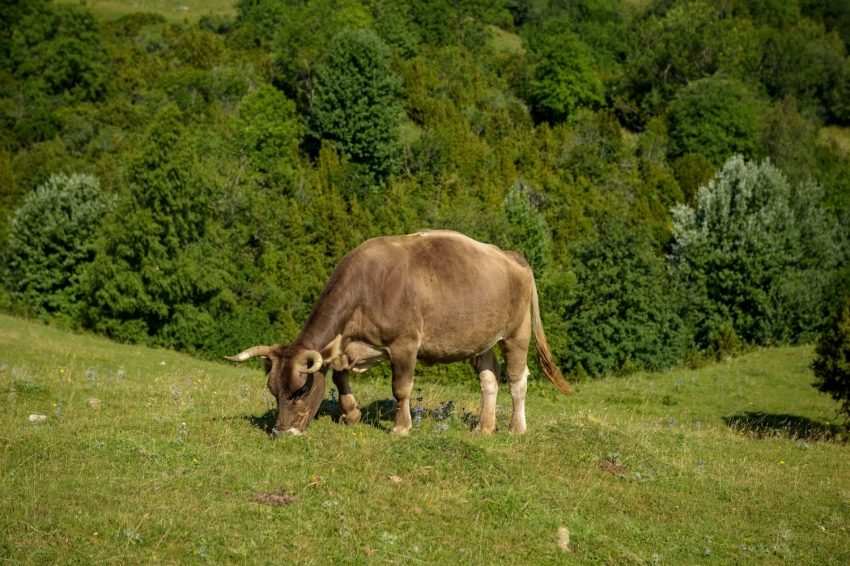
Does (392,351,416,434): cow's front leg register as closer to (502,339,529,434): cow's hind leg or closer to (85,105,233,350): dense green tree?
(502,339,529,434): cow's hind leg

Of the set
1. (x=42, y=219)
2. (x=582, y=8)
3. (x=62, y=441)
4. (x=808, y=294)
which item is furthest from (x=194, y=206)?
(x=582, y=8)

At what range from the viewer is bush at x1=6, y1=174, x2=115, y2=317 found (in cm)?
5978

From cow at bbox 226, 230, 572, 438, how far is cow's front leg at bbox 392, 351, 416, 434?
0.05ft

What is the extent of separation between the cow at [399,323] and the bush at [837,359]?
16.0m

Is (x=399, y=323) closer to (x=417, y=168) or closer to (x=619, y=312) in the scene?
(x=619, y=312)

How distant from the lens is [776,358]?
131 ft

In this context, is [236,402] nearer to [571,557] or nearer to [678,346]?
[571,557]

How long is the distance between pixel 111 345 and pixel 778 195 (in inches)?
1895

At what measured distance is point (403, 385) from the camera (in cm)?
1419

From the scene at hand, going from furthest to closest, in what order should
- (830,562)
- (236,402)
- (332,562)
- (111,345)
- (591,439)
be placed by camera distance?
(111,345) < (236,402) < (591,439) < (830,562) < (332,562)

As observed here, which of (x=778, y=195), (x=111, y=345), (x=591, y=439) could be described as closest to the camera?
(x=591, y=439)

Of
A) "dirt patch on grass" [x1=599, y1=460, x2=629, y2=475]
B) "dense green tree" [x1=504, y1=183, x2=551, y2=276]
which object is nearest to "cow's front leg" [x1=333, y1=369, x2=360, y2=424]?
"dirt patch on grass" [x1=599, y1=460, x2=629, y2=475]

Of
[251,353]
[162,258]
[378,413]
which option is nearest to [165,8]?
[162,258]

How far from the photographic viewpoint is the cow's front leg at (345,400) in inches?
573
